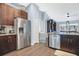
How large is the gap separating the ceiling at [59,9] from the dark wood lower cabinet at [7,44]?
681 millimetres

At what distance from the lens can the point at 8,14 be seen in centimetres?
219

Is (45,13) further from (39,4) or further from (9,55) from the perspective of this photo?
(9,55)

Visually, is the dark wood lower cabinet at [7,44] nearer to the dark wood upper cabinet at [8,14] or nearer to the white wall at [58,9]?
the dark wood upper cabinet at [8,14]

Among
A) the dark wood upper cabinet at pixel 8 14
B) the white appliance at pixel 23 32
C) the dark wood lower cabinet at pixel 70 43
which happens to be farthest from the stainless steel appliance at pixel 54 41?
the dark wood upper cabinet at pixel 8 14

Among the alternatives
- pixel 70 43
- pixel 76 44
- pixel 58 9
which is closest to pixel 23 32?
pixel 58 9

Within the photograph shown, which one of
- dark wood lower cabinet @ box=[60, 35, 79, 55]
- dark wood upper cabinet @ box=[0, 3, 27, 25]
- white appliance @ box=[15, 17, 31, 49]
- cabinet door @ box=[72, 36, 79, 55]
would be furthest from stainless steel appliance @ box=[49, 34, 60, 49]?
dark wood upper cabinet @ box=[0, 3, 27, 25]

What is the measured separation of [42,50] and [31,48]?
0.22 meters

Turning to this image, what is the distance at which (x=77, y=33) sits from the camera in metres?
2.18

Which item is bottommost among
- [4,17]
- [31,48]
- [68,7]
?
[31,48]

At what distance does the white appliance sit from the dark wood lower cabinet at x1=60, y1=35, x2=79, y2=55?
0.68m

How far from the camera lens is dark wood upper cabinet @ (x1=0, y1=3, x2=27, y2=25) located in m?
2.15

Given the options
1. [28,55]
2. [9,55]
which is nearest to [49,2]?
[28,55]

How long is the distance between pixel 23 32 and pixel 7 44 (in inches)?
15.3

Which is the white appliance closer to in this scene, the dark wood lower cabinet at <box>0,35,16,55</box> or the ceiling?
the dark wood lower cabinet at <box>0,35,16,55</box>
